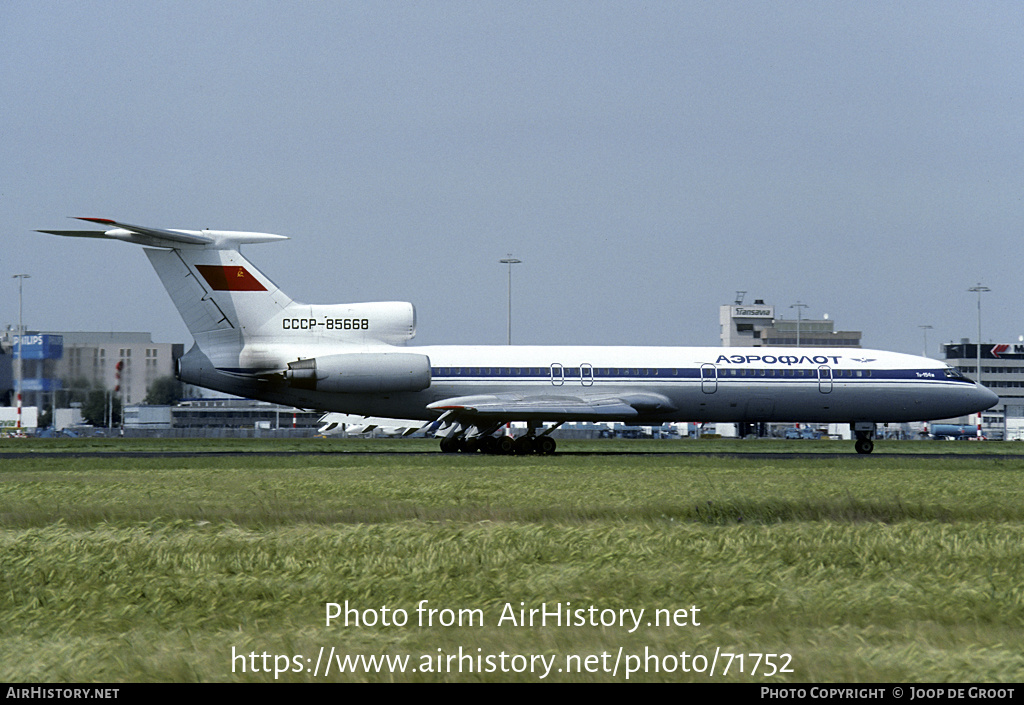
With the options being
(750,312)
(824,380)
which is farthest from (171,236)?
(750,312)

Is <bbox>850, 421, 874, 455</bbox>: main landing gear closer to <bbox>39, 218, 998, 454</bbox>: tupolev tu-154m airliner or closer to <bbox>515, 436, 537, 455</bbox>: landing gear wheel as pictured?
<bbox>39, 218, 998, 454</bbox>: tupolev tu-154m airliner

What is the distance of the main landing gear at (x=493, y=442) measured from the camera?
3803cm

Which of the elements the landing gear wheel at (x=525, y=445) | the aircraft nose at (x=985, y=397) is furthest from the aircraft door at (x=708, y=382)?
the aircraft nose at (x=985, y=397)

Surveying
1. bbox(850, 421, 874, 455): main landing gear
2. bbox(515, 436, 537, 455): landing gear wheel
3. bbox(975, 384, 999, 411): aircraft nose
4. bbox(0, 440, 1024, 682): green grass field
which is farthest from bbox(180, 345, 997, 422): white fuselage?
bbox(0, 440, 1024, 682): green grass field

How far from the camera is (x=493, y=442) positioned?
38.9 m

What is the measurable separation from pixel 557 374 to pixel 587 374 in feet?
3.69

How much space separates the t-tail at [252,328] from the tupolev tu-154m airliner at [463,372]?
0.14ft

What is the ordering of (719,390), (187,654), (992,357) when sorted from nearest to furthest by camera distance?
(187,654), (719,390), (992,357)

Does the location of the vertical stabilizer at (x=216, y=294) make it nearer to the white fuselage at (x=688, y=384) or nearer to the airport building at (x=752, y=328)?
the white fuselage at (x=688, y=384)

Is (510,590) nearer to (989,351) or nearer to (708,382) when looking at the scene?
(708,382)

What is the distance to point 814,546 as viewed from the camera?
32.5 feet

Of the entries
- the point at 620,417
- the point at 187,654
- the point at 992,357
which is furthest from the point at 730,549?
the point at 992,357
